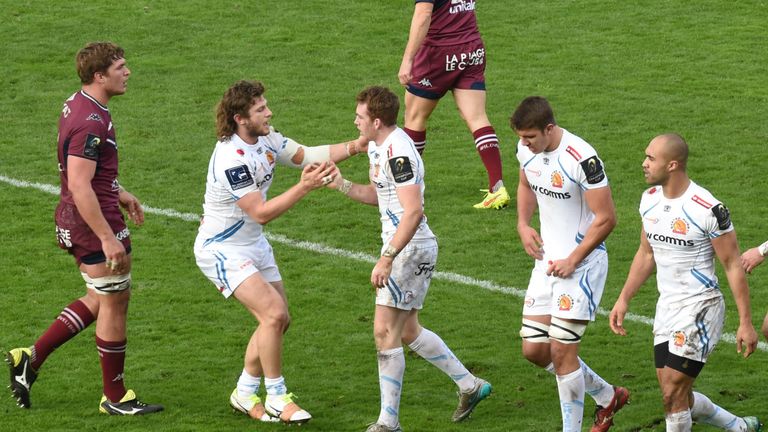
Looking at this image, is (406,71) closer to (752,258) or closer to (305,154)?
(305,154)

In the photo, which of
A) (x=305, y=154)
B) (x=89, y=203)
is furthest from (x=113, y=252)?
(x=305, y=154)

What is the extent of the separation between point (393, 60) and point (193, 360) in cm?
912

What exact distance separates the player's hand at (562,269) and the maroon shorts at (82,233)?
2902 mm

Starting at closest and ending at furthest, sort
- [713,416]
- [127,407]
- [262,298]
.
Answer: [713,416] < [262,298] < [127,407]

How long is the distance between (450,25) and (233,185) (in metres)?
5.42

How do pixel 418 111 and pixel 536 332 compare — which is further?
pixel 418 111

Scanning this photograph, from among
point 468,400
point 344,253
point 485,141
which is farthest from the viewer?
point 485,141

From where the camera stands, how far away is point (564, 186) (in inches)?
334

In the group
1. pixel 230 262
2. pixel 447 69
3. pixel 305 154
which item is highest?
pixel 447 69

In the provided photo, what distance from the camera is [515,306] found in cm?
1148

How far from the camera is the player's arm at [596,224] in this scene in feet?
27.3

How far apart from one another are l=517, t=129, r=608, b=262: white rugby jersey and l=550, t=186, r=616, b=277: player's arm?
0.06 metres

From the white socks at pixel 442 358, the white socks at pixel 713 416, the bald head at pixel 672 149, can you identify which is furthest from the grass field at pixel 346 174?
the bald head at pixel 672 149

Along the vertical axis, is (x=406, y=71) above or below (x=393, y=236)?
above
